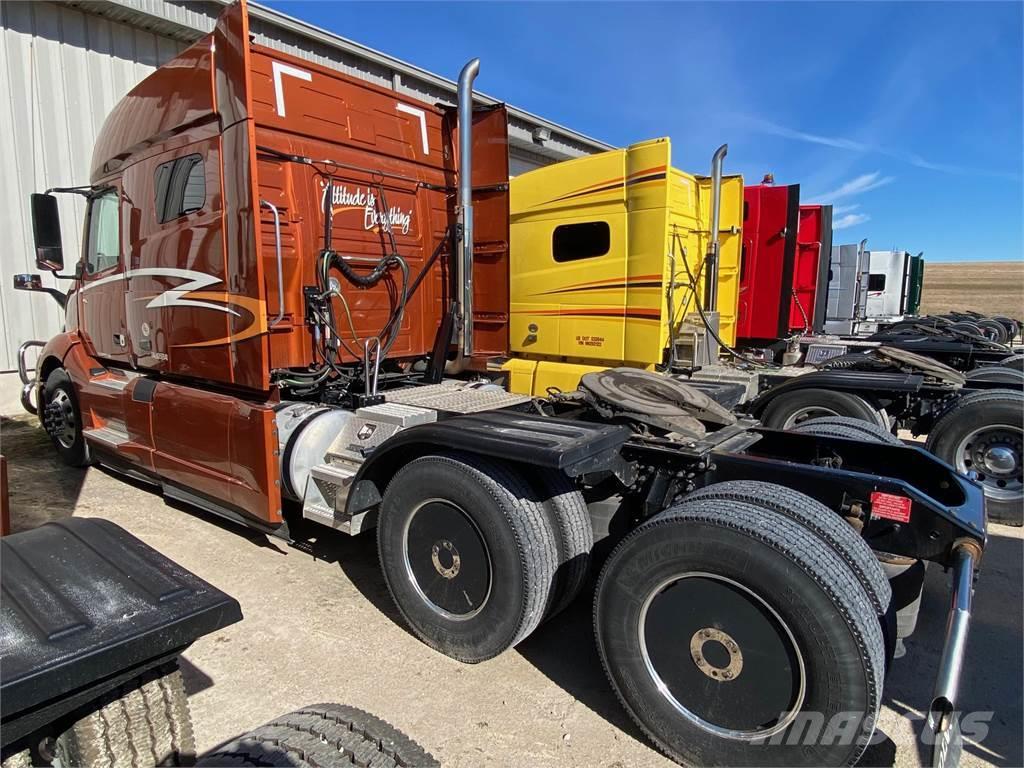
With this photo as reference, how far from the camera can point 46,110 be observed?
8453mm

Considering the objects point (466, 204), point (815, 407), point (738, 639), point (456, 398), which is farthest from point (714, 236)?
point (738, 639)

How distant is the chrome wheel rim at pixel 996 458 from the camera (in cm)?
541

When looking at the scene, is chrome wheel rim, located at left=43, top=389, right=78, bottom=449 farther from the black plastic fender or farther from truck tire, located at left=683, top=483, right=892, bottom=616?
truck tire, located at left=683, top=483, right=892, bottom=616

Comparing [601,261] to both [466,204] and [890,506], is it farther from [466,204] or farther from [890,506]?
[890,506]

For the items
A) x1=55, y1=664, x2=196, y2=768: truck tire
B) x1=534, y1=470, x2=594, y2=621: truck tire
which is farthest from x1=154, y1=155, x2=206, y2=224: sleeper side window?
x1=55, y1=664, x2=196, y2=768: truck tire

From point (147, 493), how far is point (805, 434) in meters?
5.65

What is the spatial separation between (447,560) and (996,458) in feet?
16.7

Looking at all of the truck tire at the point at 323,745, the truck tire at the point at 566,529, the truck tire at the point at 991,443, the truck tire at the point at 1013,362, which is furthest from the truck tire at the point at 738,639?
the truck tire at the point at 1013,362

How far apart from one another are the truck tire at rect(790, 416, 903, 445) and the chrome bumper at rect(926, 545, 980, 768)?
133 cm

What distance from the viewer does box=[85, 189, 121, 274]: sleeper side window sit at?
5.63 meters

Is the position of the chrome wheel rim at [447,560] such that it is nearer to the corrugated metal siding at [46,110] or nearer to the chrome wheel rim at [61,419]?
the chrome wheel rim at [61,419]

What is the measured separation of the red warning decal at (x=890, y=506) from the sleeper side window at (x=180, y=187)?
4466 mm

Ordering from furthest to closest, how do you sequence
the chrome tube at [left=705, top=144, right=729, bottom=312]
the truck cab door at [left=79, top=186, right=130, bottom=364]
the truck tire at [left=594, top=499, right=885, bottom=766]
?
1. the chrome tube at [left=705, top=144, right=729, bottom=312]
2. the truck cab door at [left=79, top=186, right=130, bottom=364]
3. the truck tire at [left=594, top=499, right=885, bottom=766]

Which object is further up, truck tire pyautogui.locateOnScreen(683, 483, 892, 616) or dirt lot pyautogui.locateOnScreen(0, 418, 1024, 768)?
truck tire pyautogui.locateOnScreen(683, 483, 892, 616)
